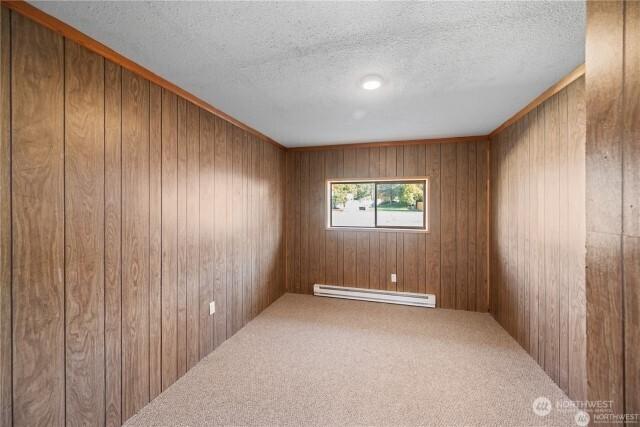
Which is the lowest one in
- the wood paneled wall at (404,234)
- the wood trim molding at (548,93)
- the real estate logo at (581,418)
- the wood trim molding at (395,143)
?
the real estate logo at (581,418)

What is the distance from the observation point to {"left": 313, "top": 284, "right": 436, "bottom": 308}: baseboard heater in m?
3.58

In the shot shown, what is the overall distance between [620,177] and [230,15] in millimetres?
1533

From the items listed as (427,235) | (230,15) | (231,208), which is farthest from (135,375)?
(427,235)

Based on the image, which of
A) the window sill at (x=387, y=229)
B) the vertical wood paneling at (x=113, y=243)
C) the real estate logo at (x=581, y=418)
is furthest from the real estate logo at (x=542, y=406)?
the vertical wood paneling at (x=113, y=243)

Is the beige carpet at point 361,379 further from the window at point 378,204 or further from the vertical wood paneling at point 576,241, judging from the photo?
the window at point 378,204

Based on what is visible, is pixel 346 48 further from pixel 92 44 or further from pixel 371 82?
pixel 92 44

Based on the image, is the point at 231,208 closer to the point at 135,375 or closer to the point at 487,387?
the point at 135,375

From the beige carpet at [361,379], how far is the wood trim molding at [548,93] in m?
2.18

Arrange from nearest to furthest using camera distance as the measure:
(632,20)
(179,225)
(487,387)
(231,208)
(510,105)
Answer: (632,20)
(487,387)
(179,225)
(510,105)
(231,208)

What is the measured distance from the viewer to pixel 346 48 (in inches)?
60.5

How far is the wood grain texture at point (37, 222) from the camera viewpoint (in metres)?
1.21

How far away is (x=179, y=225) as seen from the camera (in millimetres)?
2137

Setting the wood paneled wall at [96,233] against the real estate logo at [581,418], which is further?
the real estate logo at [581,418]

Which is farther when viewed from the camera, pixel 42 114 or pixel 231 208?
pixel 231 208
